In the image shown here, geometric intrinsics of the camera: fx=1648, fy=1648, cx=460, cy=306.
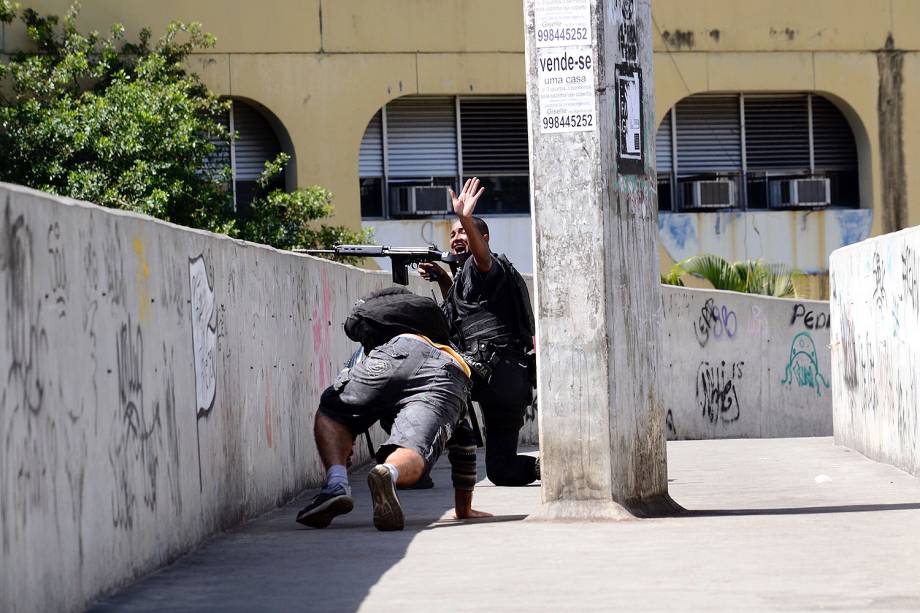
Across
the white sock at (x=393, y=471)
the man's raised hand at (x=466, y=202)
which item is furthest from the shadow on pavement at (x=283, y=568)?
the man's raised hand at (x=466, y=202)

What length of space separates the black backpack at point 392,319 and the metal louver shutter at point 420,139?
60.0 ft

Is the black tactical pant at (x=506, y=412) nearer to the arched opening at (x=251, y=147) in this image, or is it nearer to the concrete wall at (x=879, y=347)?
the concrete wall at (x=879, y=347)

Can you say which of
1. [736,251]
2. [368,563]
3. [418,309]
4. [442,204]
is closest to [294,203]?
[442,204]

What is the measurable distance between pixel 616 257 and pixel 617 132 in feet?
2.09

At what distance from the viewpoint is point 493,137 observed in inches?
1057

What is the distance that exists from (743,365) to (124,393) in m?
14.8

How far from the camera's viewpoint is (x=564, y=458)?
8023 millimetres

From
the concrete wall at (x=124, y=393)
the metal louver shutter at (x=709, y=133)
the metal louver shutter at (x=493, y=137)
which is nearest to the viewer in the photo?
the concrete wall at (x=124, y=393)

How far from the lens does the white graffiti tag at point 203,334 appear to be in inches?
292

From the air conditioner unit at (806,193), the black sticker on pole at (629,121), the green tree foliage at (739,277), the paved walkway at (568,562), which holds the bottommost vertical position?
the paved walkway at (568,562)

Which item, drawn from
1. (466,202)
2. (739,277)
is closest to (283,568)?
(466,202)

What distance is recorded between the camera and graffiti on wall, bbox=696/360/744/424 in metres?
19.8

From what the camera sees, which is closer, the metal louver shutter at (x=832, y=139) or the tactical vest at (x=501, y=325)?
the tactical vest at (x=501, y=325)

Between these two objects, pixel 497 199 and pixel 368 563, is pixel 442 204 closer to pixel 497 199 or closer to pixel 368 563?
pixel 497 199
